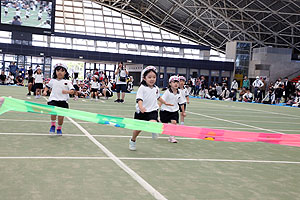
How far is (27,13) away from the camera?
3372 cm

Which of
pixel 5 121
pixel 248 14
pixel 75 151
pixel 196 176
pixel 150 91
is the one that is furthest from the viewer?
pixel 248 14

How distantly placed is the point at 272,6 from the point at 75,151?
45.5 m

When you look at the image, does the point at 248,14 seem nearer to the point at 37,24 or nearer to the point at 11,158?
the point at 37,24

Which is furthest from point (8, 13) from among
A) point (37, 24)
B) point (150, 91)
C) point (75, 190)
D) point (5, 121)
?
point (75, 190)

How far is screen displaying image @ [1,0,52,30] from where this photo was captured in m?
33.3

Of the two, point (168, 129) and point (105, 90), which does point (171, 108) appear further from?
point (105, 90)

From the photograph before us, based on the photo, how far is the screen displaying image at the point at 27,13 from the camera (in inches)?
1313

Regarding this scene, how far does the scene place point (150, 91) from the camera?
18.6ft

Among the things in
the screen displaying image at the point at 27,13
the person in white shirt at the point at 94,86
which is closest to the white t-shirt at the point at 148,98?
the person in white shirt at the point at 94,86

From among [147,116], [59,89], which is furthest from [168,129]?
[59,89]

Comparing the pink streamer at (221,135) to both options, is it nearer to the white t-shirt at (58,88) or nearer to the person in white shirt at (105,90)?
the white t-shirt at (58,88)

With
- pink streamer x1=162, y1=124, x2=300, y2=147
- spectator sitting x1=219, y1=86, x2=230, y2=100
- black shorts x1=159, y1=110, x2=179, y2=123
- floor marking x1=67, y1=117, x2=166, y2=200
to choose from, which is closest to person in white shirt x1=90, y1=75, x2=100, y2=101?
black shorts x1=159, y1=110, x2=179, y2=123

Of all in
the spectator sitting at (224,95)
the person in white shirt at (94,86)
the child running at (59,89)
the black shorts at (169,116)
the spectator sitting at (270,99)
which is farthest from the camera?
the spectator sitting at (224,95)

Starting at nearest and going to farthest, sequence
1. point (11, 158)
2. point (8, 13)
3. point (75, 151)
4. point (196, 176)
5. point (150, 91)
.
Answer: point (196, 176) < point (11, 158) < point (75, 151) < point (150, 91) < point (8, 13)
